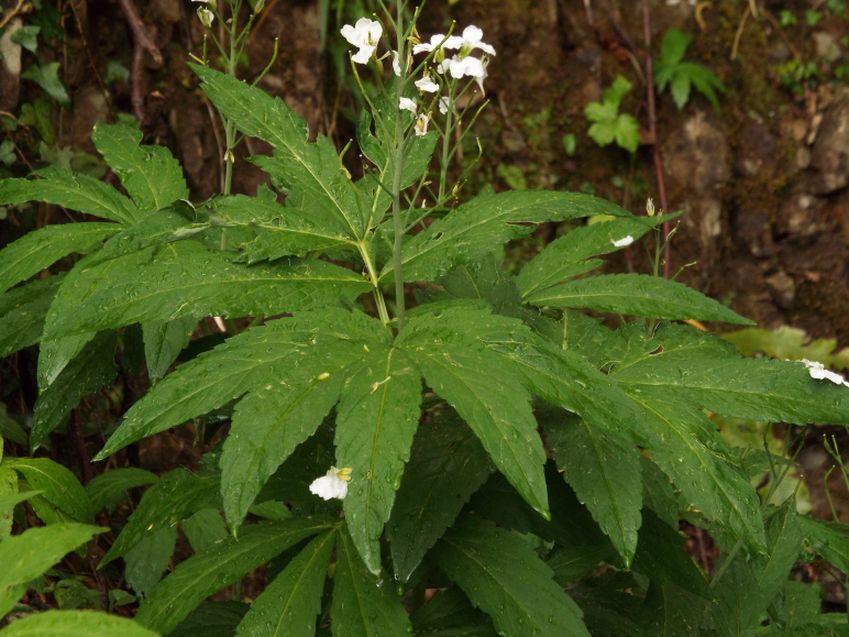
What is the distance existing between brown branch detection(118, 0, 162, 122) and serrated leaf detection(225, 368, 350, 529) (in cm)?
224

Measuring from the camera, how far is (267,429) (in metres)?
1.14

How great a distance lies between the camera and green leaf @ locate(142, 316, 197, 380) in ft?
5.33

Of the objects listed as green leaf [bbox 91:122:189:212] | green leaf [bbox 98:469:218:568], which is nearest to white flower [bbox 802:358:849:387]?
green leaf [bbox 98:469:218:568]

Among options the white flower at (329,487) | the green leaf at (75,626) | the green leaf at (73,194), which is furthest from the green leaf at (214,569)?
the green leaf at (73,194)

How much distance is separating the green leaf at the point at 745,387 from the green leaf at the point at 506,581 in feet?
1.05

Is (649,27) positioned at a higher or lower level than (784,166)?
higher

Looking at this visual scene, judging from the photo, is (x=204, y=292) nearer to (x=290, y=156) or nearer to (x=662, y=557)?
(x=290, y=156)

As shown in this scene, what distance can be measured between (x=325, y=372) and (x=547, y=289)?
1.94 feet

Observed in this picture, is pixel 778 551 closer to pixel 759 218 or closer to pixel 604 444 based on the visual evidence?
pixel 604 444

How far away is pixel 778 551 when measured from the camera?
156 cm

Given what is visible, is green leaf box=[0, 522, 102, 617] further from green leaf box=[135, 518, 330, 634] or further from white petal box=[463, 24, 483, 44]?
white petal box=[463, 24, 483, 44]

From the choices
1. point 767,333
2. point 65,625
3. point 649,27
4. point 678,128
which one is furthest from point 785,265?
point 65,625

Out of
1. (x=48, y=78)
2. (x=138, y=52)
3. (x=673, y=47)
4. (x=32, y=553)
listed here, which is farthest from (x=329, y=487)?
(x=673, y=47)

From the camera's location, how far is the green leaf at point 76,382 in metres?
1.79
